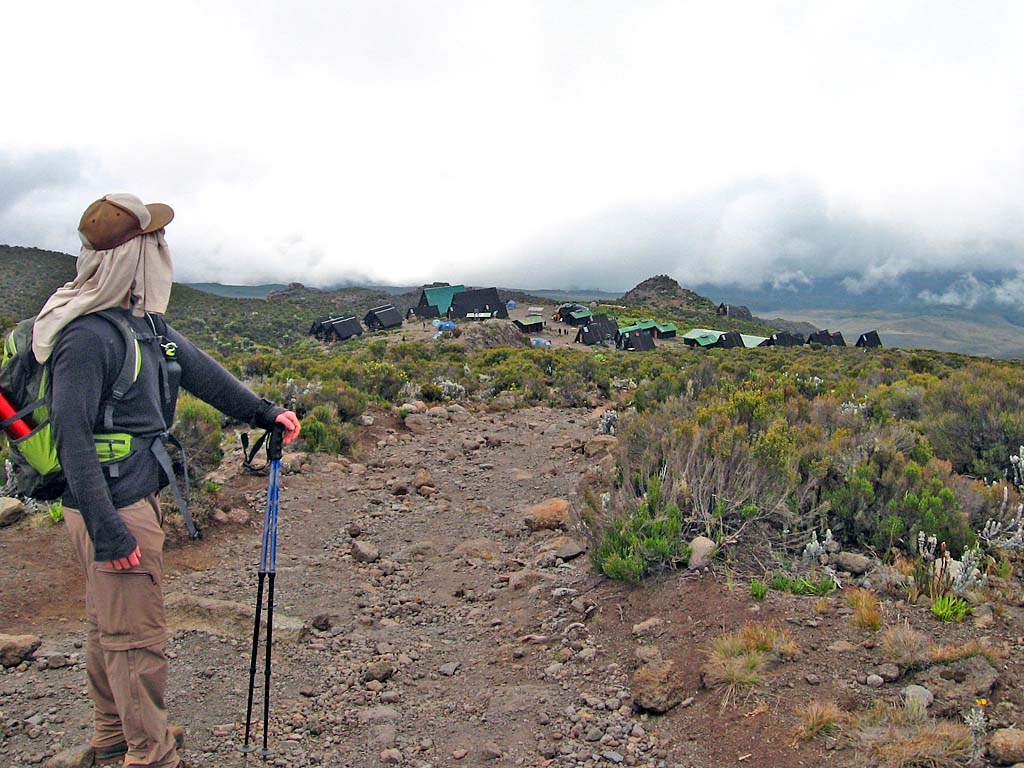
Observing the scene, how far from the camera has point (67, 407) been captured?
2689mm

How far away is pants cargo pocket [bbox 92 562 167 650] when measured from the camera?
2.88 m

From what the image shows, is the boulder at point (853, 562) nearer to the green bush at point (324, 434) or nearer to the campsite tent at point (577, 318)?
the green bush at point (324, 434)

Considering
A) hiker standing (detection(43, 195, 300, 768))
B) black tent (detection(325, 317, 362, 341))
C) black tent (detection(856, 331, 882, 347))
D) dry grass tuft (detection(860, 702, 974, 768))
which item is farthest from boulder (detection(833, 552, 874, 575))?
black tent (detection(856, 331, 882, 347))

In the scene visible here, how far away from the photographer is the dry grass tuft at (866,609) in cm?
390

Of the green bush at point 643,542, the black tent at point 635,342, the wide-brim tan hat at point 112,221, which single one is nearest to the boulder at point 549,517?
the green bush at point 643,542

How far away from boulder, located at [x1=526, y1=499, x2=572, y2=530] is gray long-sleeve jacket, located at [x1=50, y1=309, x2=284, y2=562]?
4.45 metres

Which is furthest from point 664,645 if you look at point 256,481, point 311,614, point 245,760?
point 256,481

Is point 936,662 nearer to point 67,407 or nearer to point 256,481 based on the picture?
point 67,407

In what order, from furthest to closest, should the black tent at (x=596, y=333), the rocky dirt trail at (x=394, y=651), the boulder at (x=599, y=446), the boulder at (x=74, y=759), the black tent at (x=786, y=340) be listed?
the black tent at (x=786, y=340) < the black tent at (x=596, y=333) < the boulder at (x=599, y=446) < the rocky dirt trail at (x=394, y=651) < the boulder at (x=74, y=759)

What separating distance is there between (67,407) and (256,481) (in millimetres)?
6014

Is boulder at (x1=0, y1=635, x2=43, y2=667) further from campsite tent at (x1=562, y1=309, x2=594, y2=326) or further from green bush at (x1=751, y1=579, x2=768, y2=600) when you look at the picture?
campsite tent at (x1=562, y1=309, x2=594, y2=326)

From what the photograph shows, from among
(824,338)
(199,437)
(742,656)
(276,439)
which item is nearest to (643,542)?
(742,656)

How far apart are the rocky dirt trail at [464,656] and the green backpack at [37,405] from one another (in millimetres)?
1381

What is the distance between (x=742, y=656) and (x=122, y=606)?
306cm
